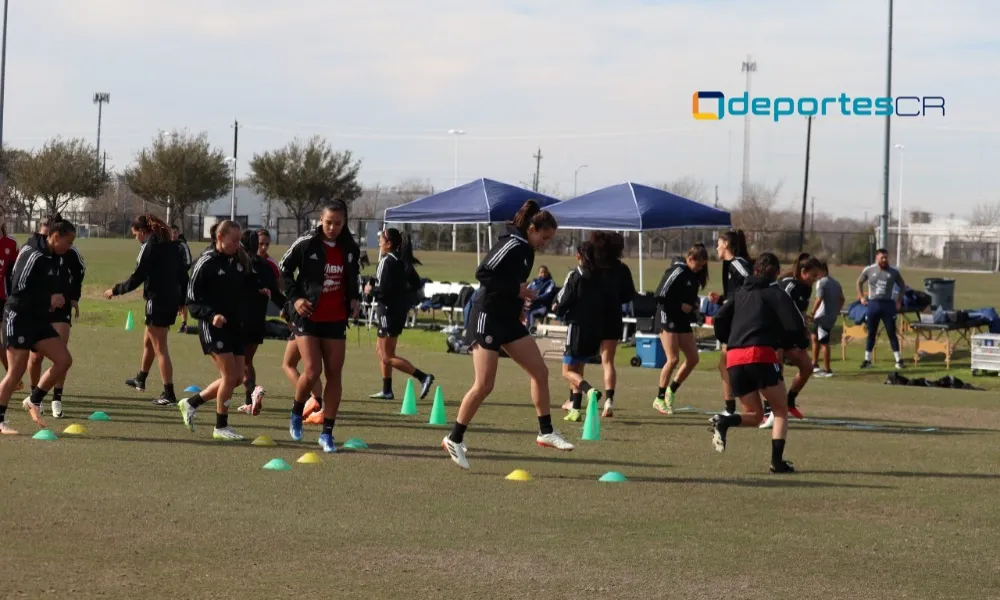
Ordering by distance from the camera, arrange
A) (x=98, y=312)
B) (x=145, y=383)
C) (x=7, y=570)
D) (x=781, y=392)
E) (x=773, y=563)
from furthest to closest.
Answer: (x=98, y=312) → (x=145, y=383) → (x=781, y=392) → (x=773, y=563) → (x=7, y=570)

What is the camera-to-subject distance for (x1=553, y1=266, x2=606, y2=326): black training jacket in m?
13.8

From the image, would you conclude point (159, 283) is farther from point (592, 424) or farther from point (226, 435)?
point (592, 424)

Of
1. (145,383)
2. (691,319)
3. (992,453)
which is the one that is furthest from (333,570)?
(145,383)

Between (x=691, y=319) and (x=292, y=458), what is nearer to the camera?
(x=292, y=458)

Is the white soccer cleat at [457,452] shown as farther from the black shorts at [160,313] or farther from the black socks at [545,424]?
the black shorts at [160,313]

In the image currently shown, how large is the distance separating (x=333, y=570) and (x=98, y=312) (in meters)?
Answer: 28.8

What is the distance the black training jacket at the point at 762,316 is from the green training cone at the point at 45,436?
5611mm

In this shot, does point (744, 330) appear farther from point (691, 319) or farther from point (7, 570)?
point (7, 570)

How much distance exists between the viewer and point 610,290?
46.0 feet

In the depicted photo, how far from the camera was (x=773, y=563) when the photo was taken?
7.24 meters

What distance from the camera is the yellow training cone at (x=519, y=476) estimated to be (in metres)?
9.84

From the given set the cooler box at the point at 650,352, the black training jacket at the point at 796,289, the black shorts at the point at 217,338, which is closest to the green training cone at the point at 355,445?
the black shorts at the point at 217,338

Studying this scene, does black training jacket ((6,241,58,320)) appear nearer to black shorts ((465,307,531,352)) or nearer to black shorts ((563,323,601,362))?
black shorts ((465,307,531,352))

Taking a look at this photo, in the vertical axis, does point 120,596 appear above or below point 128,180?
below
